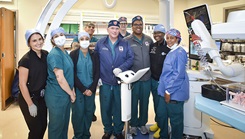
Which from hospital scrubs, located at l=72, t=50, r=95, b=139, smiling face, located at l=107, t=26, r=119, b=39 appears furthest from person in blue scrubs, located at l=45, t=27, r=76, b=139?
smiling face, located at l=107, t=26, r=119, b=39

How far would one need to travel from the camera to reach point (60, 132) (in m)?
2.04

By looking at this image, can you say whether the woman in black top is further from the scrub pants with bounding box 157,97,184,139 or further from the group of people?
the scrub pants with bounding box 157,97,184,139

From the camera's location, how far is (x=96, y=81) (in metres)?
2.40

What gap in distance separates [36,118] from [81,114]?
0.53 meters

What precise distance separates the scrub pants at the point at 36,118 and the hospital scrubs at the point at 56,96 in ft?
0.42

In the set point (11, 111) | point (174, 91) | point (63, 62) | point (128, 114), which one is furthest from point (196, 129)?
point (11, 111)

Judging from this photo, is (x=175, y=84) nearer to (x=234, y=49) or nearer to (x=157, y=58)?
(x=157, y=58)

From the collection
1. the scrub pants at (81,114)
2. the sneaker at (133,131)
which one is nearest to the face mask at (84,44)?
the scrub pants at (81,114)

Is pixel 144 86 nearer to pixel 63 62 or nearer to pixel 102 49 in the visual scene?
pixel 102 49

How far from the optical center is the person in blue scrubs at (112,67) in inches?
97.7

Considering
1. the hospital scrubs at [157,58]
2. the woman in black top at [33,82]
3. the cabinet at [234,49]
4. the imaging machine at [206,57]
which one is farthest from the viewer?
the cabinet at [234,49]

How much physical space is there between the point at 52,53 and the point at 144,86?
1.36 metres

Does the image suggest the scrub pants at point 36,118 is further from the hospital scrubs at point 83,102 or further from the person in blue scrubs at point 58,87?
the hospital scrubs at point 83,102

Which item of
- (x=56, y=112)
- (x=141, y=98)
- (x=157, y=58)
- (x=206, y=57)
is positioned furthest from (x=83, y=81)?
(x=206, y=57)
